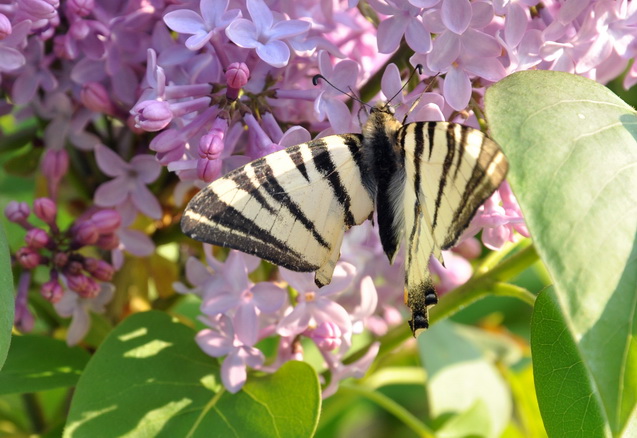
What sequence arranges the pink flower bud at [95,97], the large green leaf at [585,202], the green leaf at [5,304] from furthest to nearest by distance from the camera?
the pink flower bud at [95,97] → the green leaf at [5,304] → the large green leaf at [585,202]

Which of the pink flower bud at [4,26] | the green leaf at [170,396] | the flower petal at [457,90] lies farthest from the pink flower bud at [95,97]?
the flower petal at [457,90]

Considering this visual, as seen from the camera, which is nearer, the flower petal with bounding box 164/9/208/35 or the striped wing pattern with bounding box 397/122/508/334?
the striped wing pattern with bounding box 397/122/508/334

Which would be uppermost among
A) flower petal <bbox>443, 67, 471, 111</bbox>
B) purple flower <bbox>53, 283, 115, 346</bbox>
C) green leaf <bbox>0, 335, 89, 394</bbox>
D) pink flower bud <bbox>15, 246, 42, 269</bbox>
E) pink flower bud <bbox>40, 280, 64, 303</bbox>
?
flower petal <bbox>443, 67, 471, 111</bbox>

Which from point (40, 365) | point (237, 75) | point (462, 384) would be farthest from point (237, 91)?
point (462, 384)

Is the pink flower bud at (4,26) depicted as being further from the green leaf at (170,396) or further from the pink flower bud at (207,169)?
the green leaf at (170,396)

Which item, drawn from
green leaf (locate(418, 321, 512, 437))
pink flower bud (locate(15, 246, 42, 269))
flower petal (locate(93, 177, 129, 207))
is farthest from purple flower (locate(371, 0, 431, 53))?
green leaf (locate(418, 321, 512, 437))

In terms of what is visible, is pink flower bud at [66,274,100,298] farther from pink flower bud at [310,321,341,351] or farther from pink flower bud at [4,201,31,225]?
pink flower bud at [310,321,341,351]
